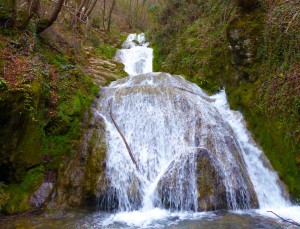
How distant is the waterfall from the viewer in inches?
275

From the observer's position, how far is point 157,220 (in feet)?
20.3

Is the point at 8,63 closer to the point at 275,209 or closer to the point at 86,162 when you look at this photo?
the point at 86,162

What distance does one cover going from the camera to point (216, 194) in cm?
691

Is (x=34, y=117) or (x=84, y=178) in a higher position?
(x=34, y=117)

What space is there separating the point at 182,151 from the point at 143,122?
1662 millimetres

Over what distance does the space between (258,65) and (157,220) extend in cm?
603

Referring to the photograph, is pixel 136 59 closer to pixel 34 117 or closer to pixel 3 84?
pixel 34 117

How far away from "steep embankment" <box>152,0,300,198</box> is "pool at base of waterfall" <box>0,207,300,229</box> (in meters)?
1.72

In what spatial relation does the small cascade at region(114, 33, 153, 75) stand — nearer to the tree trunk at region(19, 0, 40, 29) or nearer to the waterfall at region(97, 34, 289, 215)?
→ the waterfall at region(97, 34, 289, 215)

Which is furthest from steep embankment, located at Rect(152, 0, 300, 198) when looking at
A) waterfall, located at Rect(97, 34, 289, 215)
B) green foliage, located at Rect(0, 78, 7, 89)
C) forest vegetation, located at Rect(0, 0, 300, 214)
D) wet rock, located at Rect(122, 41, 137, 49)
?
wet rock, located at Rect(122, 41, 137, 49)

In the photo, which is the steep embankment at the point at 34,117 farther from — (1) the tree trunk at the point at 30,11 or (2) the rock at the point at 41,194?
(1) the tree trunk at the point at 30,11

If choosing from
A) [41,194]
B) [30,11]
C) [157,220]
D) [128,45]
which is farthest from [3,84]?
[128,45]

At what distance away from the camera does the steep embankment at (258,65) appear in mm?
7359

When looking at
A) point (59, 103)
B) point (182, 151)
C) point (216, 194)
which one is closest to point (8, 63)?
point (59, 103)
